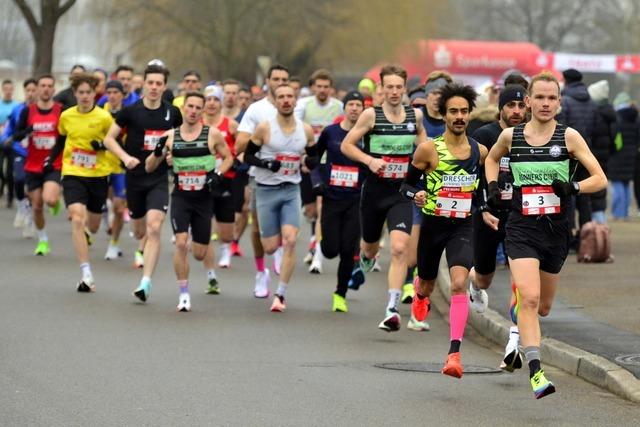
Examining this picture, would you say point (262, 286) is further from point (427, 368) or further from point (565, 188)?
point (565, 188)

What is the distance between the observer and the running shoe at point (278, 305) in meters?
13.7

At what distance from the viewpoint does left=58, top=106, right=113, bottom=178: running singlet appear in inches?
603

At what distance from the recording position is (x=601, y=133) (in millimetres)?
19328

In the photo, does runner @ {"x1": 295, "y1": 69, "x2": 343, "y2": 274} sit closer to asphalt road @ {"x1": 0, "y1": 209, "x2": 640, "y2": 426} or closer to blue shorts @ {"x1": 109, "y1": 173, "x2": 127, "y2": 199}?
blue shorts @ {"x1": 109, "y1": 173, "x2": 127, "y2": 199}

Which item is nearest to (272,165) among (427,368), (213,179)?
(213,179)

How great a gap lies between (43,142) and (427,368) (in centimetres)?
888

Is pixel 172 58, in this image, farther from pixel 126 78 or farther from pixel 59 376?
pixel 59 376

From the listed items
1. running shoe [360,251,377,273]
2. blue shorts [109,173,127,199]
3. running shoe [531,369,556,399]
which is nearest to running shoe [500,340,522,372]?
running shoe [531,369,556,399]

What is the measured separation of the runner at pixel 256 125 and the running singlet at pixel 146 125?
0.71 m

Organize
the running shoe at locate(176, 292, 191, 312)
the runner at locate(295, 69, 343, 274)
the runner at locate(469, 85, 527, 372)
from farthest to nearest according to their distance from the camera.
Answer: the runner at locate(295, 69, 343, 274) < the running shoe at locate(176, 292, 191, 312) < the runner at locate(469, 85, 527, 372)

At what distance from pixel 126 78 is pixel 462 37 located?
76393 mm

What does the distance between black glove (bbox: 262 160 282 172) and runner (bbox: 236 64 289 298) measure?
62 centimetres

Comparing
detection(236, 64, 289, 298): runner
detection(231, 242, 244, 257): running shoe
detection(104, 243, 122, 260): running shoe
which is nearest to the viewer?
detection(236, 64, 289, 298): runner

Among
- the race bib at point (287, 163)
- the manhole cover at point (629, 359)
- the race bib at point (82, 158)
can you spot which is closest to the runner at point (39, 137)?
the race bib at point (82, 158)
